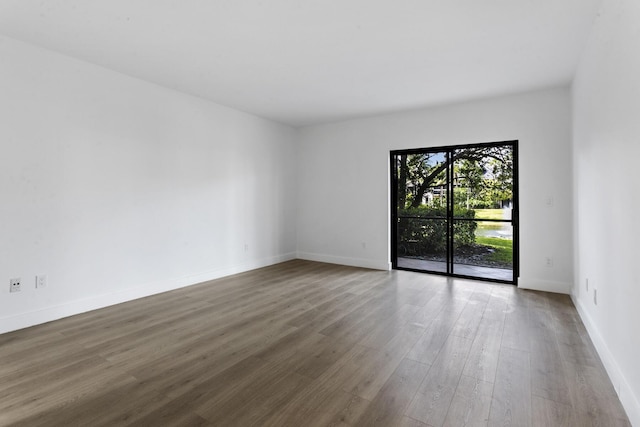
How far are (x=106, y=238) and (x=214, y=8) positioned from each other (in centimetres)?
267

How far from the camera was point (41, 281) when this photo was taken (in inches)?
120

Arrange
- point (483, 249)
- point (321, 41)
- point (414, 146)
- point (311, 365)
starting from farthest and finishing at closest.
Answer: point (414, 146) → point (483, 249) → point (321, 41) → point (311, 365)

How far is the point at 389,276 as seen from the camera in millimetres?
4941

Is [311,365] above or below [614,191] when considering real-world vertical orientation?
below

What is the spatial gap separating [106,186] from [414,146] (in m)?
4.32

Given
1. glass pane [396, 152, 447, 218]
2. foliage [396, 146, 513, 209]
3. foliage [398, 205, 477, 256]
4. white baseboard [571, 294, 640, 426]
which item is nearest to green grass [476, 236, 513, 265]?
foliage [398, 205, 477, 256]

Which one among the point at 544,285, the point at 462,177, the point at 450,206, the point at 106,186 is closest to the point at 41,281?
the point at 106,186

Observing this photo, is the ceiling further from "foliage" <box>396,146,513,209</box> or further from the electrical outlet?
the electrical outlet

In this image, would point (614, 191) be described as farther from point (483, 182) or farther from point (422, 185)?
point (422, 185)

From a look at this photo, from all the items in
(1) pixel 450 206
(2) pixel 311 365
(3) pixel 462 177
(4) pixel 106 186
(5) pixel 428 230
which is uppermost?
(3) pixel 462 177

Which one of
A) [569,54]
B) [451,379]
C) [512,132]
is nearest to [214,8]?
[451,379]

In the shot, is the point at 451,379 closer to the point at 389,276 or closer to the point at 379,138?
the point at 389,276

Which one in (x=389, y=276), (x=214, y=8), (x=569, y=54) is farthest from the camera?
(x=389, y=276)

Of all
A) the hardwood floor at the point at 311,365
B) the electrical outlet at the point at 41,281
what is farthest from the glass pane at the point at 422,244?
the electrical outlet at the point at 41,281
